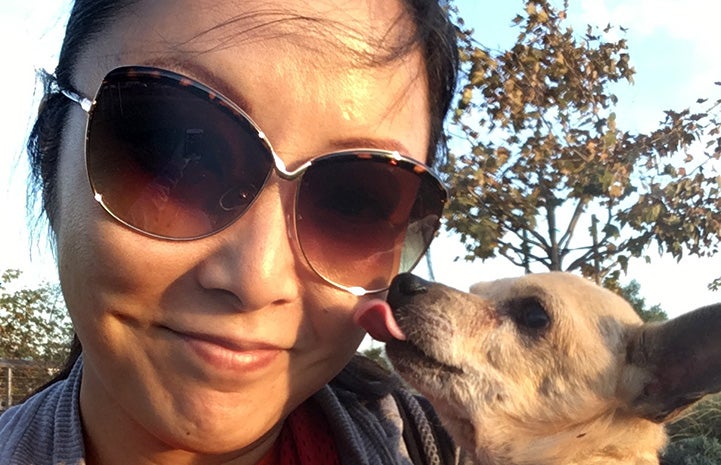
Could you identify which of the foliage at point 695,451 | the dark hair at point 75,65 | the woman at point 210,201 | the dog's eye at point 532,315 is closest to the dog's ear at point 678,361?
the dog's eye at point 532,315

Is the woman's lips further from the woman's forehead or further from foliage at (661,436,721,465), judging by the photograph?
foliage at (661,436,721,465)

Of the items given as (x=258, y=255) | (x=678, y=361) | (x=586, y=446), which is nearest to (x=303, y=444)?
(x=258, y=255)

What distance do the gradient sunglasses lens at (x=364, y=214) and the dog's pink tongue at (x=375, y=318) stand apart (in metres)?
0.04

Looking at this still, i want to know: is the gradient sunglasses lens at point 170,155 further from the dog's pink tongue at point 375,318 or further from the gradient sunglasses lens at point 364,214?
the dog's pink tongue at point 375,318

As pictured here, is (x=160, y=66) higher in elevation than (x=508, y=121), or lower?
lower

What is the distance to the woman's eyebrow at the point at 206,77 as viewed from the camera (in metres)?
1.22

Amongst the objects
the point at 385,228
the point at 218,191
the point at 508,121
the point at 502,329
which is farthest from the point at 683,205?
the point at 218,191

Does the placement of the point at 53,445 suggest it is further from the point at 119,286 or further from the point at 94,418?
the point at 119,286

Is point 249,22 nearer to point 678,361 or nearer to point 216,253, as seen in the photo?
point 216,253

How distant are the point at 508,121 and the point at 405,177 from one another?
4510 millimetres

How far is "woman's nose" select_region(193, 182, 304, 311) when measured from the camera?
120cm

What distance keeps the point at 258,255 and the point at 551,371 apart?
1.62 meters

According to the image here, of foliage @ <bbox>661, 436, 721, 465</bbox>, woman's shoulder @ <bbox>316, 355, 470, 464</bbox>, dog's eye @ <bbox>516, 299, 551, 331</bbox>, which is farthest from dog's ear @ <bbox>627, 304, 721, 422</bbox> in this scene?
foliage @ <bbox>661, 436, 721, 465</bbox>

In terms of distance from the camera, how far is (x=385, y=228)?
5.05ft
